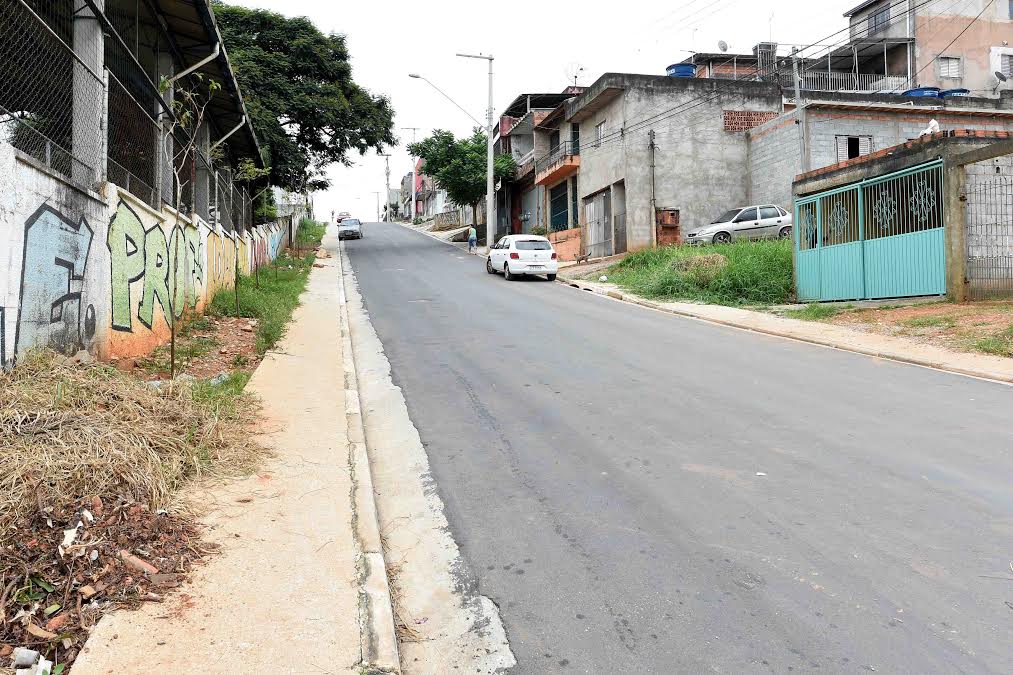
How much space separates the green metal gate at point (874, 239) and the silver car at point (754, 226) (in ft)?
27.5

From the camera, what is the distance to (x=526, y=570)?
4043 mm

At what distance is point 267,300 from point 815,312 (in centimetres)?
1099

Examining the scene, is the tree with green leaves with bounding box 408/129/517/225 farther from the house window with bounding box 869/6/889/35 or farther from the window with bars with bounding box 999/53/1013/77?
the window with bars with bounding box 999/53/1013/77

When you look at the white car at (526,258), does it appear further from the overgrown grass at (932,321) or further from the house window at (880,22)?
the house window at (880,22)

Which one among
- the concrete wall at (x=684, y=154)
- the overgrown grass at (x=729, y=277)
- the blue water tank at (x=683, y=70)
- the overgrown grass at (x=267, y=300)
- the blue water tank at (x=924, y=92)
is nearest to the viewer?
the overgrown grass at (x=267, y=300)

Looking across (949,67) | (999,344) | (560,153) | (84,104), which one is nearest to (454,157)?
(560,153)

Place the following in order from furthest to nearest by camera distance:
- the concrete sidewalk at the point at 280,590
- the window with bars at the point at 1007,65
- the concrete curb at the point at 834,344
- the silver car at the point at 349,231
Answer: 1. the silver car at the point at 349,231
2. the window with bars at the point at 1007,65
3. the concrete curb at the point at 834,344
4. the concrete sidewalk at the point at 280,590

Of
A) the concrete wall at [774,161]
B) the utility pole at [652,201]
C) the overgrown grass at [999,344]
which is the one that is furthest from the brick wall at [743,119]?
the overgrown grass at [999,344]

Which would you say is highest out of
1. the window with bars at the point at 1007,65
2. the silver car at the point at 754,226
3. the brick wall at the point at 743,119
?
the window with bars at the point at 1007,65

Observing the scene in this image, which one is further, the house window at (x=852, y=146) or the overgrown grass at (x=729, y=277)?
the house window at (x=852, y=146)

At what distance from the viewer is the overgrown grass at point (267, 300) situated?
37.7ft

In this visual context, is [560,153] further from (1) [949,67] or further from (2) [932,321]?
(2) [932,321]

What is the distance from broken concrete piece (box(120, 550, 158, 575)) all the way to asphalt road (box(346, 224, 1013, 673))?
5.34 ft

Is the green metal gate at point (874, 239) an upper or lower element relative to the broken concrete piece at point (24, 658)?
upper
